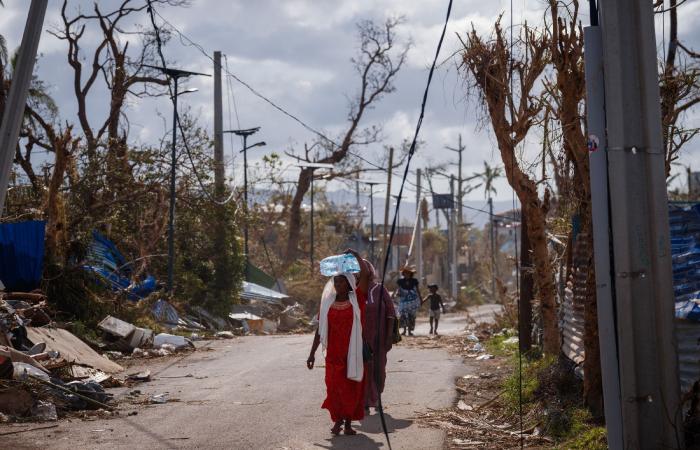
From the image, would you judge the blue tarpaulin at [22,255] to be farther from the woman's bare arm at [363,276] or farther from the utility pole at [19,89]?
the woman's bare arm at [363,276]

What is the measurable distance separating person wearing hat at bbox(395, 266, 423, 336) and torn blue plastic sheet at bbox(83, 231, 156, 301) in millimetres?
6562

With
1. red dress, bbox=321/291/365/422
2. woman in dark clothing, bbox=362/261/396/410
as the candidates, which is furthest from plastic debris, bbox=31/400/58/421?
woman in dark clothing, bbox=362/261/396/410

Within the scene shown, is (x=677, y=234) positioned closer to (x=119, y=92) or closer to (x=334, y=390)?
(x=334, y=390)

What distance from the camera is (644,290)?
18.8 feet

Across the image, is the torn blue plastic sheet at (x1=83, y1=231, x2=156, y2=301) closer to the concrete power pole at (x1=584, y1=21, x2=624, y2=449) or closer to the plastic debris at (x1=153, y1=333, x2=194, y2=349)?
the plastic debris at (x1=153, y1=333, x2=194, y2=349)

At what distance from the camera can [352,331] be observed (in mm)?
8922

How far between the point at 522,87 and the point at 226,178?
2047cm

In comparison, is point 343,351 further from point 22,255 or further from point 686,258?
point 22,255

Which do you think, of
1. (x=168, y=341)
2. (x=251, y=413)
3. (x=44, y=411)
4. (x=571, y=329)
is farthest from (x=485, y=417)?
(x=168, y=341)

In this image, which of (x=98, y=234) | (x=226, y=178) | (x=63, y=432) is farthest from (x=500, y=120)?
(x=226, y=178)

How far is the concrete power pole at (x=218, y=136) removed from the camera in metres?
28.6

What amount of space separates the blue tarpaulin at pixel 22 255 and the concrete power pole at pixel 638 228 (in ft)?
41.9

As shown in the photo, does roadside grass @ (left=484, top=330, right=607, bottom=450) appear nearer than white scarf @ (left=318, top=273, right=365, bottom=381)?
Yes

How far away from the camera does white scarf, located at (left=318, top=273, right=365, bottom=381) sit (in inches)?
348
